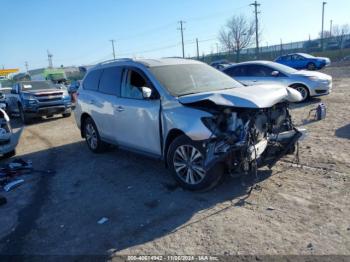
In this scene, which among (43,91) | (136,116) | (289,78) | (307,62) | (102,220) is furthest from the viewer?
(307,62)

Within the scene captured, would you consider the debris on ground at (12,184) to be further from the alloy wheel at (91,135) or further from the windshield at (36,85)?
the windshield at (36,85)

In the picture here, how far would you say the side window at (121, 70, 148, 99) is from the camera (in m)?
5.68

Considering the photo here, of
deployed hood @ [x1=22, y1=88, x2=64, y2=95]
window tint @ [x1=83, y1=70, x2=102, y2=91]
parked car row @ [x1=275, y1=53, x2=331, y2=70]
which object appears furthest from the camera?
parked car row @ [x1=275, y1=53, x2=331, y2=70]

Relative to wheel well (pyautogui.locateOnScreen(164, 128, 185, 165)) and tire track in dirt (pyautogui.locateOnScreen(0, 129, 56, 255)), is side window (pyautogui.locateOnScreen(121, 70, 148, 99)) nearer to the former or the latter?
wheel well (pyautogui.locateOnScreen(164, 128, 185, 165))

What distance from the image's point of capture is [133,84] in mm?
5887

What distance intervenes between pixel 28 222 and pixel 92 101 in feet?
10.7

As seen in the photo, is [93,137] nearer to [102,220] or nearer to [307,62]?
[102,220]

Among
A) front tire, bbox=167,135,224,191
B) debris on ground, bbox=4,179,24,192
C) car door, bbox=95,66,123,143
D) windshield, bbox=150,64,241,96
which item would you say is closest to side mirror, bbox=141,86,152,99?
windshield, bbox=150,64,241,96

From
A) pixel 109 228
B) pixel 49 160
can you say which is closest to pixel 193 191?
pixel 109 228

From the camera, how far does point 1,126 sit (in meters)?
7.33

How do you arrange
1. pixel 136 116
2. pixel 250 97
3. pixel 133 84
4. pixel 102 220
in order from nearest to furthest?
pixel 102 220, pixel 250 97, pixel 136 116, pixel 133 84

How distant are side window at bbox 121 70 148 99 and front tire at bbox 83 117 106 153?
5.18 feet

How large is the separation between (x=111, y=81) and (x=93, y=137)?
5.16ft

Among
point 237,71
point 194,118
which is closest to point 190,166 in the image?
point 194,118
